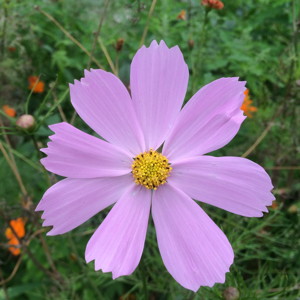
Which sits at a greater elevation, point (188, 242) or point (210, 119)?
point (210, 119)

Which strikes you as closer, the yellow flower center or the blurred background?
the yellow flower center

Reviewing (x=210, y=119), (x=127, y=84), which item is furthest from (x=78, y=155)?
(x=127, y=84)

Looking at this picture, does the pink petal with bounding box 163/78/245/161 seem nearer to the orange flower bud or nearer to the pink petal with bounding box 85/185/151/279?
the pink petal with bounding box 85/185/151/279

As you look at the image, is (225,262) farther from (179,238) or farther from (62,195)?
(62,195)

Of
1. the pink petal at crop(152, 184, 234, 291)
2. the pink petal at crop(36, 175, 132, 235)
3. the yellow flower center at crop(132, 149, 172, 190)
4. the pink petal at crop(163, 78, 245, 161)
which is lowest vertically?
the pink petal at crop(152, 184, 234, 291)

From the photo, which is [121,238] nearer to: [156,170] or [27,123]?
[156,170]

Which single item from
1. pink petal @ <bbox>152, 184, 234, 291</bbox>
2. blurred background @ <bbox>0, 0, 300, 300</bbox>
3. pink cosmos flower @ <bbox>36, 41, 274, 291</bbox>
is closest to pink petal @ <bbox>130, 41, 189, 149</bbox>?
pink cosmos flower @ <bbox>36, 41, 274, 291</bbox>

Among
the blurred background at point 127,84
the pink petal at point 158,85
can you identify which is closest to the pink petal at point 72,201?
the pink petal at point 158,85
